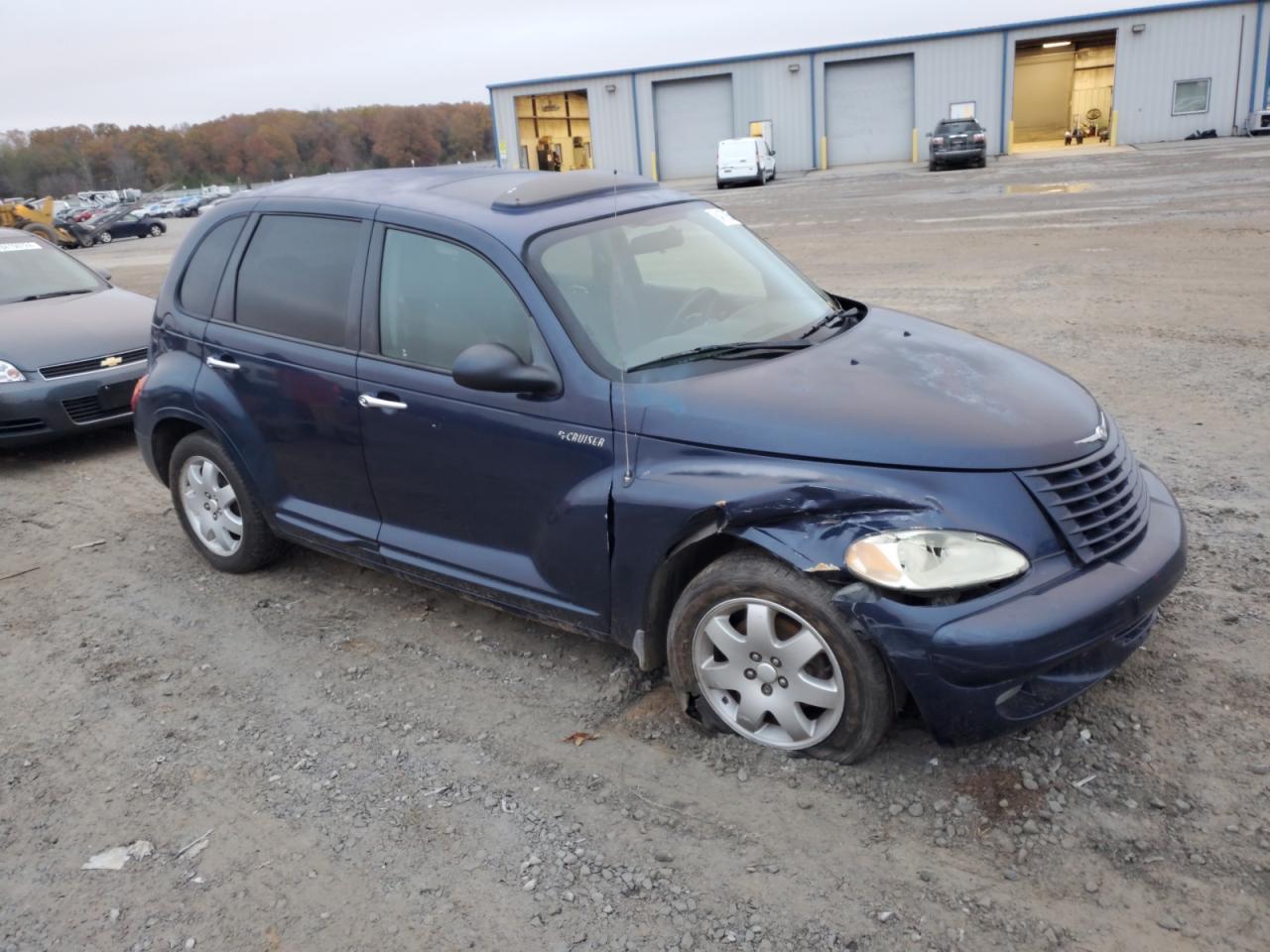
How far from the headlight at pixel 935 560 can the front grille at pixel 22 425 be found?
21.4 ft

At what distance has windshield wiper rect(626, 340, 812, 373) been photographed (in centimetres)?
368

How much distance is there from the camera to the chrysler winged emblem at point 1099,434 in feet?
10.9

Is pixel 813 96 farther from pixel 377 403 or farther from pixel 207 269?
pixel 377 403

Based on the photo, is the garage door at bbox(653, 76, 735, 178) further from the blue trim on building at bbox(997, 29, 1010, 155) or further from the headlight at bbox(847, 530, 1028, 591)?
the headlight at bbox(847, 530, 1028, 591)

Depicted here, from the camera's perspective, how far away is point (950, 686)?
2.96 m

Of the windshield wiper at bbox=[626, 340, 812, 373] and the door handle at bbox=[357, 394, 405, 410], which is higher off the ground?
the windshield wiper at bbox=[626, 340, 812, 373]

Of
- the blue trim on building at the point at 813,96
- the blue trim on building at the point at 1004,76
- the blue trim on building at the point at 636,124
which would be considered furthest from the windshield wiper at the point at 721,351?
the blue trim on building at the point at 636,124

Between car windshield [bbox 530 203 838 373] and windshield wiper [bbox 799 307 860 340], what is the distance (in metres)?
0.03

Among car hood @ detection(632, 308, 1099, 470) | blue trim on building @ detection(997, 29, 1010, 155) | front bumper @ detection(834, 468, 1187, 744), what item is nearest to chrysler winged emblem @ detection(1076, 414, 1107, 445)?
car hood @ detection(632, 308, 1099, 470)

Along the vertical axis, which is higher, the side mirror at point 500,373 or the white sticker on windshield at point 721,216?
the white sticker on windshield at point 721,216

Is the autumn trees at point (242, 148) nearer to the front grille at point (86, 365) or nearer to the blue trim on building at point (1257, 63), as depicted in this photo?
the blue trim on building at point (1257, 63)

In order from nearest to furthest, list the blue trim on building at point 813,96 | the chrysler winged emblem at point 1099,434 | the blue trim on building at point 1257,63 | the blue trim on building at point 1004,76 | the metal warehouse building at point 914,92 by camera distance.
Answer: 1. the chrysler winged emblem at point 1099,434
2. the blue trim on building at point 1257,63
3. the metal warehouse building at point 914,92
4. the blue trim on building at point 1004,76
5. the blue trim on building at point 813,96

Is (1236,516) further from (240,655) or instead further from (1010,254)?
(1010,254)

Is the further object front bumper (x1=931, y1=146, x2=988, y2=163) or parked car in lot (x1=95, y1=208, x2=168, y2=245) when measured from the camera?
parked car in lot (x1=95, y1=208, x2=168, y2=245)
